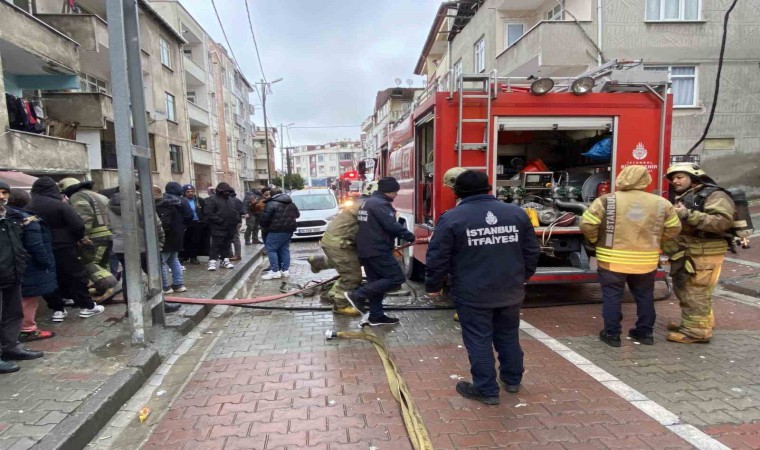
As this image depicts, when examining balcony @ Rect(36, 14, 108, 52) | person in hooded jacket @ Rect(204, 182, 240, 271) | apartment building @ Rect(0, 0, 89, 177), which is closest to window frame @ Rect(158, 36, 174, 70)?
balcony @ Rect(36, 14, 108, 52)

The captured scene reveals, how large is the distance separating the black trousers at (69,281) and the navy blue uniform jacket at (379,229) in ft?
10.8

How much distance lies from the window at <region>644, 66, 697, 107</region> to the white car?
10.8 m

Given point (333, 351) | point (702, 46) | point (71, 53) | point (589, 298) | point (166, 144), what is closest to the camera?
point (333, 351)

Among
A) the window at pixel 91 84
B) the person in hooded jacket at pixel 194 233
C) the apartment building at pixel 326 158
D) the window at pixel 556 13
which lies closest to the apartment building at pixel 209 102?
the window at pixel 91 84

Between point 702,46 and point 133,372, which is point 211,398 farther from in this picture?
point 702,46

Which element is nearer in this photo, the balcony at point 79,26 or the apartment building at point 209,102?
the balcony at point 79,26

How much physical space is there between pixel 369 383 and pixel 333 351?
843 mm

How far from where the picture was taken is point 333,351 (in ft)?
14.8

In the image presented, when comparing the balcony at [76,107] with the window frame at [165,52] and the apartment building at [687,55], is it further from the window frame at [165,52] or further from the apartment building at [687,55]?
the apartment building at [687,55]

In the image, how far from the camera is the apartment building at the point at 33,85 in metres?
9.60

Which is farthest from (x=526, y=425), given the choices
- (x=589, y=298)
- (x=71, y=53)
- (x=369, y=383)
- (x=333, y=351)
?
(x=71, y=53)

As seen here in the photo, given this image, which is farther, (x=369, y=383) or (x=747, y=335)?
(x=747, y=335)

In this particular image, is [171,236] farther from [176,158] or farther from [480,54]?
[176,158]

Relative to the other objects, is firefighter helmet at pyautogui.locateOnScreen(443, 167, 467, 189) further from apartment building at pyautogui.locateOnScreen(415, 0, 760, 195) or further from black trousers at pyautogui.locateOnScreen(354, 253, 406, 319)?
apartment building at pyautogui.locateOnScreen(415, 0, 760, 195)
